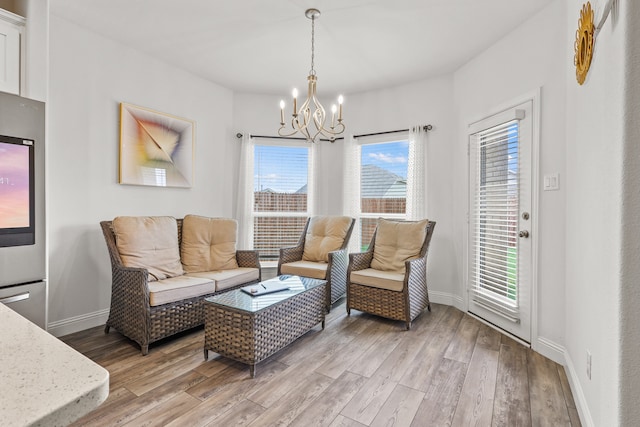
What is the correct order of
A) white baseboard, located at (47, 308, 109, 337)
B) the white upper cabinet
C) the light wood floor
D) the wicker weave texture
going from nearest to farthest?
the light wood floor < the white upper cabinet < the wicker weave texture < white baseboard, located at (47, 308, 109, 337)

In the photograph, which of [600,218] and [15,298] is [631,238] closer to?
[600,218]

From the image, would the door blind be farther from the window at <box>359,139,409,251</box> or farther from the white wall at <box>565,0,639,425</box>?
the window at <box>359,139,409,251</box>

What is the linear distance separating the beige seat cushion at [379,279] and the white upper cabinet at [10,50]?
2.92 meters

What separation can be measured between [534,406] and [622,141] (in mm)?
1550

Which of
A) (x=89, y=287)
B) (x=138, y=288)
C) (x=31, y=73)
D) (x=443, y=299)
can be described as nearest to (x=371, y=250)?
Result: (x=443, y=299)

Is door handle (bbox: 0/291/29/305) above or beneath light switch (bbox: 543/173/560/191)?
beneath

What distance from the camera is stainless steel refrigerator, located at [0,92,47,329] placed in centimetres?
178

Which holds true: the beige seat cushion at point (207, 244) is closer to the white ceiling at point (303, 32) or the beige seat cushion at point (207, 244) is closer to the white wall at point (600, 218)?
the white ceiling at point (303, 32)

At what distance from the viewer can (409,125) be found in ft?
12.8

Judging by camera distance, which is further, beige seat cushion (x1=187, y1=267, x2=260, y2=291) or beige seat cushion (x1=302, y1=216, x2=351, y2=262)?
beige seat cushion (x1=302, y1=216, x2=351, y2=262)

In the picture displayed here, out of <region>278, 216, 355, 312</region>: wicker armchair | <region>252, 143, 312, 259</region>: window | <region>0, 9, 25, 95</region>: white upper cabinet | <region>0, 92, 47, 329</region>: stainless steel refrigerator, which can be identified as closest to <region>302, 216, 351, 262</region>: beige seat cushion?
<region>278, 216, 355, 312</region>: wicker armchair

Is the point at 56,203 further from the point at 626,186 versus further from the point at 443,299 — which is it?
the point at 443,299

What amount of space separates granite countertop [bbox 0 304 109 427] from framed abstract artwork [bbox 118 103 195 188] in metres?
2.90

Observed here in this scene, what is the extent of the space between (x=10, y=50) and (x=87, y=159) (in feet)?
3.58
